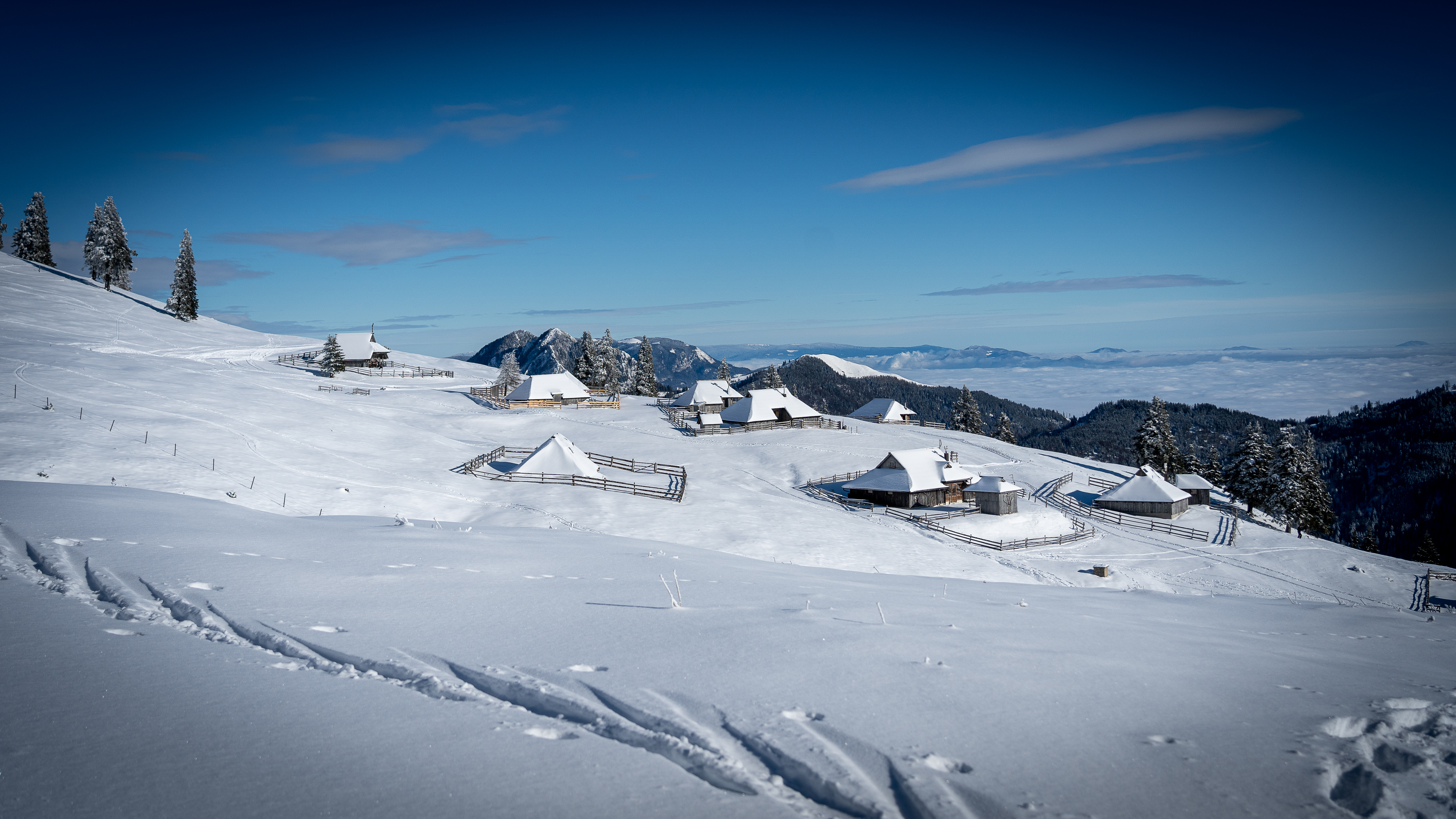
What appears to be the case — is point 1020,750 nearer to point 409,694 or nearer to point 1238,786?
point 1238,786

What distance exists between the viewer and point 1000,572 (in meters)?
29.7

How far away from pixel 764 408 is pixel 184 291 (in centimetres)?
7344

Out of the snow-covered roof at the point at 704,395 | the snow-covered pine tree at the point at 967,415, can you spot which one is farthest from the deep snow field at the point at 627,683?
the snow-covered pine tree at the point at 967,415

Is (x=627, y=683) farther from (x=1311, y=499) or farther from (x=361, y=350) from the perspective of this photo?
(x=361, y=350)

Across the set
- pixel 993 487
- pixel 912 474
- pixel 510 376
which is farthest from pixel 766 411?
pixel 510 376

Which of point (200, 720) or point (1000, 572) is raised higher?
point (200, 720)

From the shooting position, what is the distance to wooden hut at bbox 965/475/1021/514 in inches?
1603

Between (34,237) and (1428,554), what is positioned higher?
(34,237)

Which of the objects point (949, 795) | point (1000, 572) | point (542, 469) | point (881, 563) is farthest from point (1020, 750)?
point (542, 469)

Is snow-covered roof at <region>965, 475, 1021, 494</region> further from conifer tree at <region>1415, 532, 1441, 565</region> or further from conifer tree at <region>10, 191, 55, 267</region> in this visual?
conifer tree at <region>10, 191, 55, 267</region>

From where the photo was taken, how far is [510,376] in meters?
76.1

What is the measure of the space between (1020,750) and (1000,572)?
25.0m

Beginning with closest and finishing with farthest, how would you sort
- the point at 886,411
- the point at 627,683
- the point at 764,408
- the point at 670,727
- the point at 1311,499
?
1. the point at 670,727
2. the point at 627,683
3. the point at 1311,499
4. the point at 764,408
5. the point at 886,411

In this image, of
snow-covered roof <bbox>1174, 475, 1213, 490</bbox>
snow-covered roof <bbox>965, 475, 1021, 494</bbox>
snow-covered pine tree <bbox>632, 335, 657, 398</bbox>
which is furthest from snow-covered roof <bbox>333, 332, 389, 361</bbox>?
snow-covered roof <bbox>1174, 475, 1213, 490</bbox>
